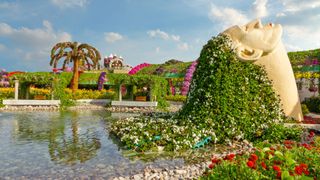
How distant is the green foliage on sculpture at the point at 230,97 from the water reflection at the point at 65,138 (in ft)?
10.2

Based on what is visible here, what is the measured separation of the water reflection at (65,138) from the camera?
8691mm

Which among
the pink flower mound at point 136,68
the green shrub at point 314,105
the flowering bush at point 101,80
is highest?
the pink flower mound at point 136,68

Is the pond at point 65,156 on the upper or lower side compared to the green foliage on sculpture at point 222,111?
lower

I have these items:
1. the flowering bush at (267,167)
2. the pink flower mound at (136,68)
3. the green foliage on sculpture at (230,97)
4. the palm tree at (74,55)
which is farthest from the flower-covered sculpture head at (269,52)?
the pink flower mound at (136,68)

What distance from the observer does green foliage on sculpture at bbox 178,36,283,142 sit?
32.9ft

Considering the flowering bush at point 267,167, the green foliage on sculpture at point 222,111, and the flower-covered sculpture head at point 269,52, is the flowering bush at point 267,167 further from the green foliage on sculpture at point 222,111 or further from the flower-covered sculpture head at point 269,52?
the flower-covered sculpture head at point 269,52

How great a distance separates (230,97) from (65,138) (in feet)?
18.1

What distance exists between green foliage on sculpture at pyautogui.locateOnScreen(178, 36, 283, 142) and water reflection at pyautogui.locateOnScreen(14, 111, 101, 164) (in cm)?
310

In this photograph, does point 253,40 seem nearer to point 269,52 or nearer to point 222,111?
point 269,52

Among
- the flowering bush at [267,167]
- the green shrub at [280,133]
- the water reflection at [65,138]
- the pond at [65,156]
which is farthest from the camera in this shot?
the green shrub at [280,133]

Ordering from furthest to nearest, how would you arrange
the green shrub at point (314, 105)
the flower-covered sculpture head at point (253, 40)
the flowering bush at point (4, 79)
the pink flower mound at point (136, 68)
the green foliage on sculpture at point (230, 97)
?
the pink flower mound at point (136, 68), the flowering bush at point (4, 79), the green shrub at point (314, 105), the flower-covered sculpture head at point (253, 40), the green foliage on sculpture at point (230, 97)

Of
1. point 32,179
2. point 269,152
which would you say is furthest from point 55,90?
point 269,152

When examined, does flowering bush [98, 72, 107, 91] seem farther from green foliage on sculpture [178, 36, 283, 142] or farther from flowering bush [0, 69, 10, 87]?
green foliage on sculpture [178, 36, 283, 142]

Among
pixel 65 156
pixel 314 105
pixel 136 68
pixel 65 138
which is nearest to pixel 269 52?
pixel 65 156
